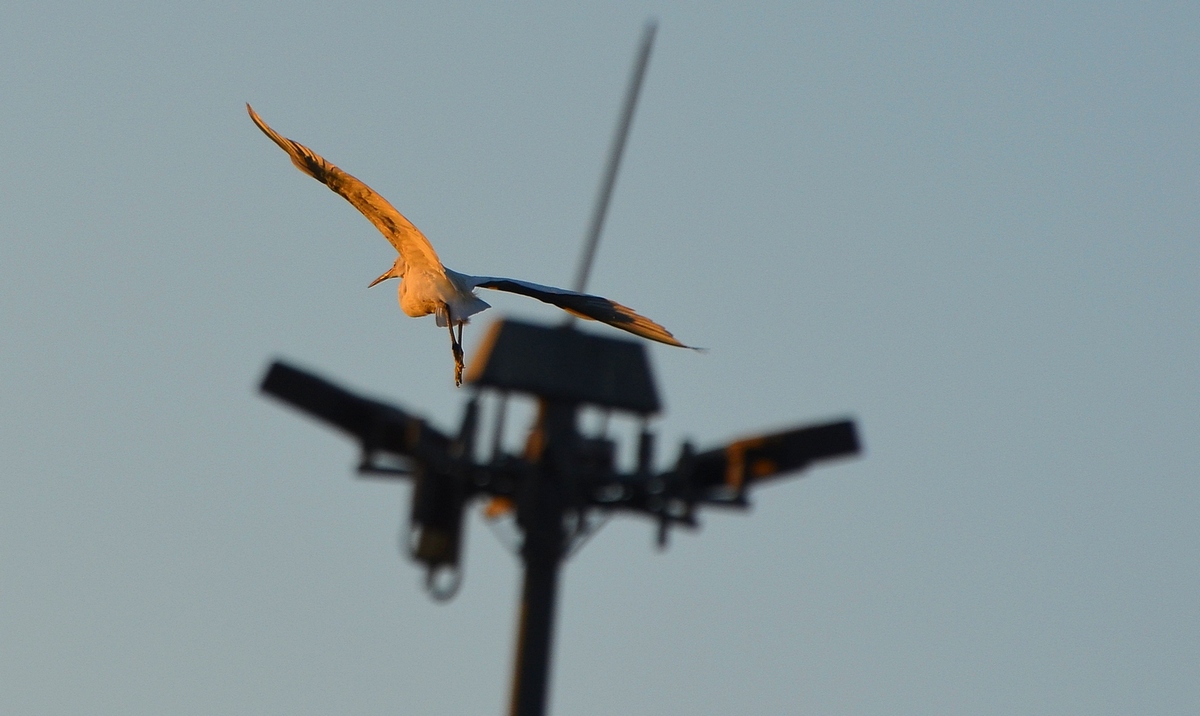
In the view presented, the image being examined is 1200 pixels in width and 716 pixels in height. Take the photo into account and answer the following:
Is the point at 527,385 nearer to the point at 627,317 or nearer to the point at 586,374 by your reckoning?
the point at 586,374

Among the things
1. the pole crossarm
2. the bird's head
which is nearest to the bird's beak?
the bird's head

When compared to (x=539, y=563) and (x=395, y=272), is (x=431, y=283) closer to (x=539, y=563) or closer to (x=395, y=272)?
(x=395, y=272)

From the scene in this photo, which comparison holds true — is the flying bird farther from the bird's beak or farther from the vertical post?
the vertical post

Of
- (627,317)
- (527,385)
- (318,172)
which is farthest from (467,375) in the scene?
(318,172)

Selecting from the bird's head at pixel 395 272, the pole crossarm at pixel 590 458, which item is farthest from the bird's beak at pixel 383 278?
the pole crossarm at pixel 590 458

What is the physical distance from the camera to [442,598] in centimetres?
632

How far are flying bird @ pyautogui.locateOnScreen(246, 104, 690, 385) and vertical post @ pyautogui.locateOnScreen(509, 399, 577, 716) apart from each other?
6.59 metres

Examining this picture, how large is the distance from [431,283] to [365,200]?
0.83 meters

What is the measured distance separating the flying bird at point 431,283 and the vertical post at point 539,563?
21.6 feet

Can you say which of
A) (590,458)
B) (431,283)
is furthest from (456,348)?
(590,458)

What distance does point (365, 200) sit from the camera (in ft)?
45.2

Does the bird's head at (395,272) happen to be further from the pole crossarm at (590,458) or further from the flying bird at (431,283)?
the pole crossarm at (590,458)

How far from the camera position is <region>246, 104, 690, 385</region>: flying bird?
44.1 feet

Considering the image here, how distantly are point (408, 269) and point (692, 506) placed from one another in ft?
28.5
